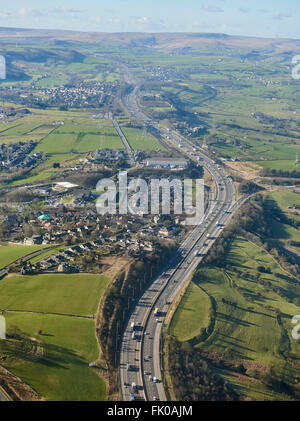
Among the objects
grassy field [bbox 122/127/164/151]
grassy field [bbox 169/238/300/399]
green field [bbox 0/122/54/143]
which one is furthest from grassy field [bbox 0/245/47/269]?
green field [bbox 0/122/54/143]

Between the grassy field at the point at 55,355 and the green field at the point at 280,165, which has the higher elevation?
the green field at the point at 280,165

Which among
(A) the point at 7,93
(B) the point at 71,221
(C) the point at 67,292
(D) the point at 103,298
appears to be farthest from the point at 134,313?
(A) the point at 7,93

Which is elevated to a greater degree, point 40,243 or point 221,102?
point 221,102

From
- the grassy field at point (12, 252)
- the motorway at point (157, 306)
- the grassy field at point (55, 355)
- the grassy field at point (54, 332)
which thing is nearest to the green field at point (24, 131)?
the motorway at point (157, 306)

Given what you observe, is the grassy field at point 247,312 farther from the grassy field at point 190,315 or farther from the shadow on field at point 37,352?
the shadow on field at point 37,352

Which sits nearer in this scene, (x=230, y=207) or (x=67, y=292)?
(x=67, y=292)

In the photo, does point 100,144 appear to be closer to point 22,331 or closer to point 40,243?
point 40,243

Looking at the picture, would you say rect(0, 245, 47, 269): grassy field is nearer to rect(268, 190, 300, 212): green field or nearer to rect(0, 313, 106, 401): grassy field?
rect(0, 313, 106, 401): grassy field
